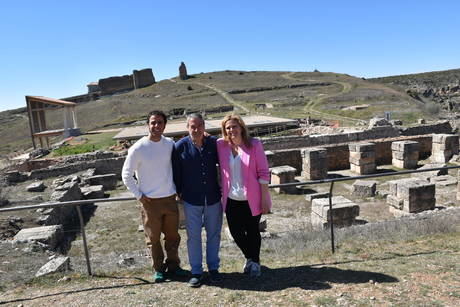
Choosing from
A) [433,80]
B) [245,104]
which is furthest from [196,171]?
[433,80]

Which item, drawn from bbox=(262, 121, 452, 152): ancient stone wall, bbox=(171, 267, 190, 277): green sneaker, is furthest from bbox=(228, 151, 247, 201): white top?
bbox=(262, 121, 452, 152): ancient stone wall

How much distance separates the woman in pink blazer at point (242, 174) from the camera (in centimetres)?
454

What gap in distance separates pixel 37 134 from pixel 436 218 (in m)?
30.7

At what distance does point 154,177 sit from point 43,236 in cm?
500

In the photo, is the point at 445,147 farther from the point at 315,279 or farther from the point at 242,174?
the point at 242,174

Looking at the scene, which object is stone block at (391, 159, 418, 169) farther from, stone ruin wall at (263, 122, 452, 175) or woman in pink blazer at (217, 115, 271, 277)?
woman in pink blazer at (217, 115, 271, 277)

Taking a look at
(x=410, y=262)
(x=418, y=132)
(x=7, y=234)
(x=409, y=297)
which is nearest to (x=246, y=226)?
(x=409, y=297)

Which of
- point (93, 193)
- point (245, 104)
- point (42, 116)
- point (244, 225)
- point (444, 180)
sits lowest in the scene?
point (444, 180)

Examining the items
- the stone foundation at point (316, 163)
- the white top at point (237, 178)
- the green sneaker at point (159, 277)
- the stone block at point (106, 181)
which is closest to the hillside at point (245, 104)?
the stone foundation at point (316, 163)

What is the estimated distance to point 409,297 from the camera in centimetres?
405

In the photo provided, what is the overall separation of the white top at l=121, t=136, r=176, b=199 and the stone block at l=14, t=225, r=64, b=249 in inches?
178

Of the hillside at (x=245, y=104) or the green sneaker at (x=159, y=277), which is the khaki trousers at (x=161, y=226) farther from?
the hillside at (x=245, y=104)

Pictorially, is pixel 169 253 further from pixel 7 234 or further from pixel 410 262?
pixel 7 234

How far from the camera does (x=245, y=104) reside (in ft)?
170
